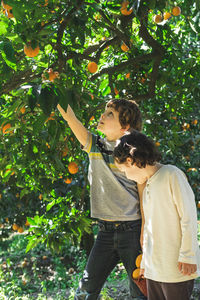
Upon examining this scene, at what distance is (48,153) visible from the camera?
2230 millimetres

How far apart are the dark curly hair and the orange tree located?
0.86ft

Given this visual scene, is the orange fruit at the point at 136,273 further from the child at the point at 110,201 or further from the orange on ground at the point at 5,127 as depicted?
the orange on ground at the point at 5,127

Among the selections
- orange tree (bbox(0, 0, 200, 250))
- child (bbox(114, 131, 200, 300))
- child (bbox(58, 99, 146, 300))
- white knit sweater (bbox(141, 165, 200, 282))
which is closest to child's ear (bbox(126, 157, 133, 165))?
child (bbox(114, 131, 200, 300))

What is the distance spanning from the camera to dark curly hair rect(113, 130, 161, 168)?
158 cm

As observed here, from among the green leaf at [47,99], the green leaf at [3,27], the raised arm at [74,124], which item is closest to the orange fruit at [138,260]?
the raised arm at [74,124]

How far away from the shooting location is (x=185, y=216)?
1.48 m

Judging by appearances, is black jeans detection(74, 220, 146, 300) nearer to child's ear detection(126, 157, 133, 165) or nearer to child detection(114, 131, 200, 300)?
child detection(114, 131, 200, 300)

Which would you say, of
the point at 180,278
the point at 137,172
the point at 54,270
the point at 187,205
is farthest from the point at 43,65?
the point at 54,270

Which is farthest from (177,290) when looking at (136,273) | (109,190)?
(109,190)

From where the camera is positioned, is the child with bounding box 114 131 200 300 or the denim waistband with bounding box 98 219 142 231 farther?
the denim waistband with bounding box 98 219 142 231

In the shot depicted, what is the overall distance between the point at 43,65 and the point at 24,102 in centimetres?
56

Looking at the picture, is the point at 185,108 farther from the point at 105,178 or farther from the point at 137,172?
the point at 137,172

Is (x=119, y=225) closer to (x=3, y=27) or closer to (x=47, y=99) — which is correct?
(x=47, y=99)

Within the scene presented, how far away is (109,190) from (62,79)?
616 millimetres
